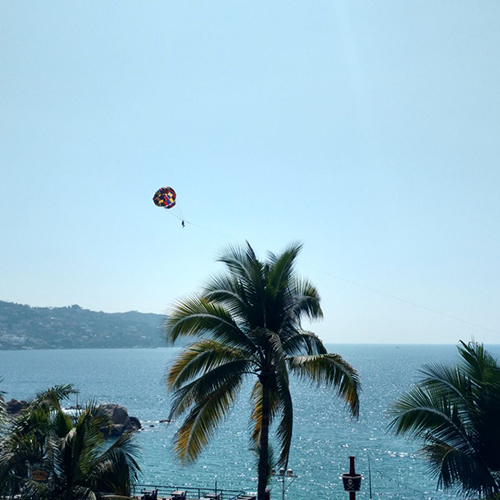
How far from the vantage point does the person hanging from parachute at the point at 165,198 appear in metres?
24.2

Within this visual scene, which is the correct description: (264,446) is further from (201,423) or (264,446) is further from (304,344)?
(304,344)

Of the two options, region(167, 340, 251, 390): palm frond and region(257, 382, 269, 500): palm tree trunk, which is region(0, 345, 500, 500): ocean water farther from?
region(257, 382, 269, 500): palm tree trunk

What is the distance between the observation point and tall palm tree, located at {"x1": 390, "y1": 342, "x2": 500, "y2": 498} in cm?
1203

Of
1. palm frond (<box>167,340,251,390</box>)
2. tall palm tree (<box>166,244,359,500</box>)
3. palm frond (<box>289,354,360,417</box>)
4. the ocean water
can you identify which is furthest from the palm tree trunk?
the ocean water

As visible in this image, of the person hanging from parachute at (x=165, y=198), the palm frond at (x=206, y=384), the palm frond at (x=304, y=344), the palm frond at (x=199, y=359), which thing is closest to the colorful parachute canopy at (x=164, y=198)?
the person hanging from parachute at (x=165, y=198)

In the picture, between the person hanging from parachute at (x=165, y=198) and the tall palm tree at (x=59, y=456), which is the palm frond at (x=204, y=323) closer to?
the tall palm tree at (x=59, y=456)

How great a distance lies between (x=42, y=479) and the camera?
12242mm

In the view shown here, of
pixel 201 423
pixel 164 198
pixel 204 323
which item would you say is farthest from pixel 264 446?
pixel 164 198

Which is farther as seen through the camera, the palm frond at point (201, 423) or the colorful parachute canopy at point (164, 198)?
the colorful parachute canopy at point (164, 198)

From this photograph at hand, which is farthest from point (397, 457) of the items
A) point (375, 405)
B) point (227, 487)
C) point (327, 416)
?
point (375, 405)

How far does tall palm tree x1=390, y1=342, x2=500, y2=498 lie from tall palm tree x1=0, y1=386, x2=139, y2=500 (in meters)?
6.28

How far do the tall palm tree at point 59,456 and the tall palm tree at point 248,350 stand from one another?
1592 millimetres

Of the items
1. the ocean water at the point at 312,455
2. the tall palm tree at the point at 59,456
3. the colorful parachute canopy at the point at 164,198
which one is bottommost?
the ocean water at the point at 312,455

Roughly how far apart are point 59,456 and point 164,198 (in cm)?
1350
